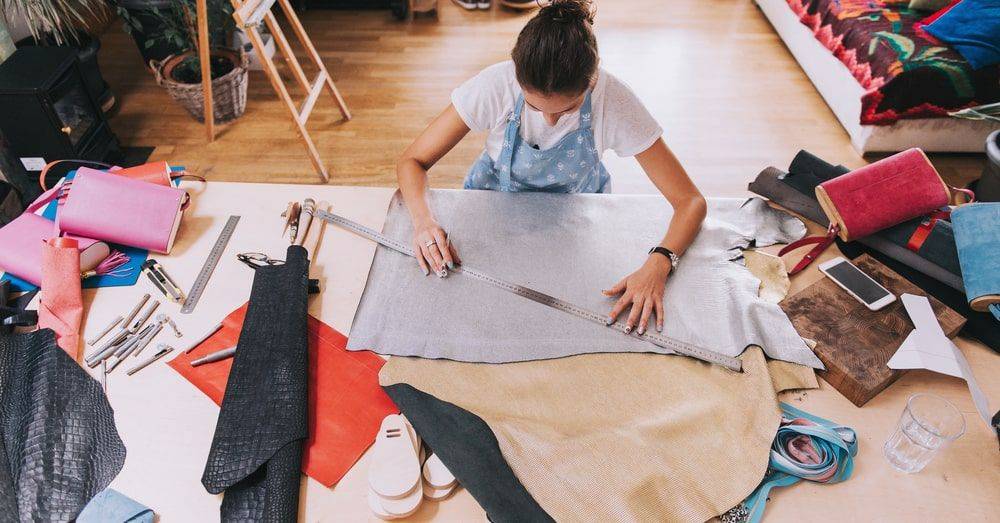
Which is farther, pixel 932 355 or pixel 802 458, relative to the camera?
pixel 932 355

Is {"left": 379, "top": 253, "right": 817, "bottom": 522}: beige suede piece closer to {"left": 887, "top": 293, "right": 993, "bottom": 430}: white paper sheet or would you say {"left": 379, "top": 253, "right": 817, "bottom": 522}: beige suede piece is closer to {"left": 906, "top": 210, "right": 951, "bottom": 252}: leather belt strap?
{"left": 887, "top": 293, "right": 993, "bottom": 430}: white paper sheet

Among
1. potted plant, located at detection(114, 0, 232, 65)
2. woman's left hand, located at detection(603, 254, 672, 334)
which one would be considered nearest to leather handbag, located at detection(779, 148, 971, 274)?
woman's left hand, located at detection(603, 254, 672, 334)

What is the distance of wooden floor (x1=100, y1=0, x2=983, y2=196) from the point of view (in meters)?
3.16

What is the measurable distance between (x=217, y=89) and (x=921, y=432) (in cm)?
347

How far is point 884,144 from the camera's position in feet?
10.1

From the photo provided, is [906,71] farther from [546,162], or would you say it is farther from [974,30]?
[546,162]

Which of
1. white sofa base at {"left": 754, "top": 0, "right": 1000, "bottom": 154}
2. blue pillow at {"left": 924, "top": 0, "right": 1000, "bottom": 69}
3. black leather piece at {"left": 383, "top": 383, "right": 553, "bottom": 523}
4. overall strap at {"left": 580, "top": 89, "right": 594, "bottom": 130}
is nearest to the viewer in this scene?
black leather piece at {"left": 383, "top": 383, "right": 553, "bottom": 523}

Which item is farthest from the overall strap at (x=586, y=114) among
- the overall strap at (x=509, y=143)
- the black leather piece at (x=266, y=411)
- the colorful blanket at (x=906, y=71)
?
the colorful blanket at (x=906, y=71)

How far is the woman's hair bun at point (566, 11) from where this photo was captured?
1.30 m

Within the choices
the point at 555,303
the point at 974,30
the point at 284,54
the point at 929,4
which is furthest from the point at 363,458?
the point at 929,4

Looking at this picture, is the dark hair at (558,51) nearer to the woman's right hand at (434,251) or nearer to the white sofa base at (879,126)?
the woman's right hand at (434,251)

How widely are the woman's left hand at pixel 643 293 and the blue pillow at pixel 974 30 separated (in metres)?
2.56

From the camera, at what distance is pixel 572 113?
5.16ft

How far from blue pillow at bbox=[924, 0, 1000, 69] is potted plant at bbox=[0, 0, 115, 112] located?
4.29 meters
